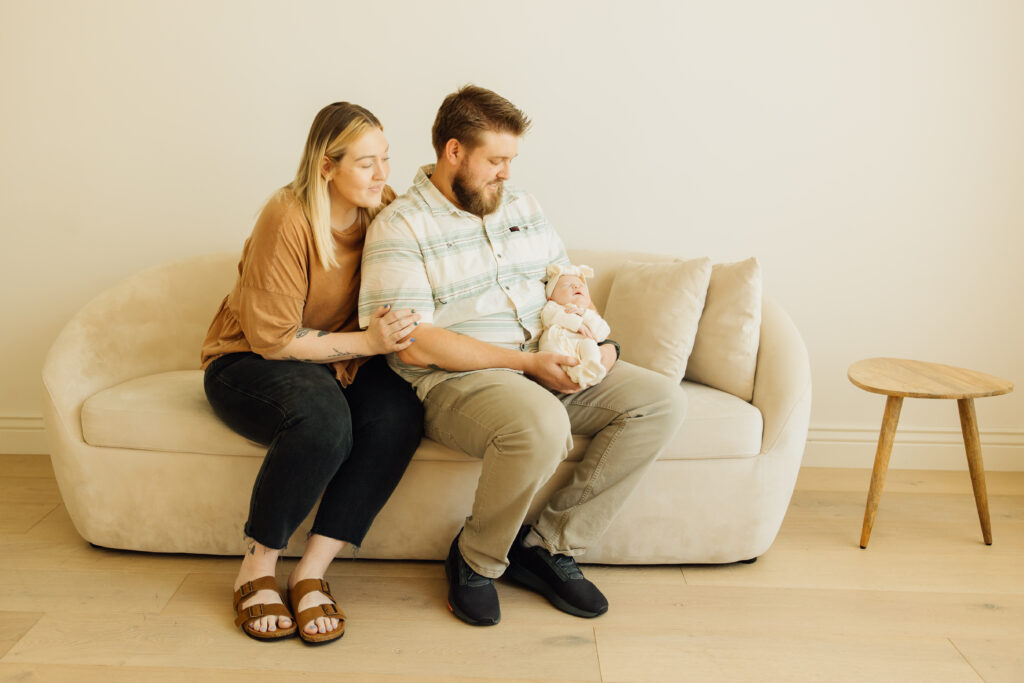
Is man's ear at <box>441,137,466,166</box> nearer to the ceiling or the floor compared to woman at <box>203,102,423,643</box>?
nearer to the ceiling

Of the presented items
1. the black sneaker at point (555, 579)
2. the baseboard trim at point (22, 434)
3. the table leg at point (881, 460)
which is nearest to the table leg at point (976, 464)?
the table leg at point (881, 460)

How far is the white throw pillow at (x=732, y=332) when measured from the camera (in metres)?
2.31

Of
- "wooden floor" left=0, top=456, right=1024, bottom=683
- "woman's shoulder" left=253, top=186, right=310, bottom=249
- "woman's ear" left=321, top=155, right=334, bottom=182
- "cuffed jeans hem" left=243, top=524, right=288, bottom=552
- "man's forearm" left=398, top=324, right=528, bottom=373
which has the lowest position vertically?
"wooden floor" left=0, top=456, right=1024, bottom=683

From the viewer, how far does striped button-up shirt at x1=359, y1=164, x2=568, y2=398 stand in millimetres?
1990

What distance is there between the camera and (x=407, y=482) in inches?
→ 81.0

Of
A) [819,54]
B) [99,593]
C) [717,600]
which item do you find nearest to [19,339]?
[99,593]

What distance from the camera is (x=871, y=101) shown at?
9.00ft

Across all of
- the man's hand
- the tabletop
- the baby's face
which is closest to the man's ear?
the baby's face

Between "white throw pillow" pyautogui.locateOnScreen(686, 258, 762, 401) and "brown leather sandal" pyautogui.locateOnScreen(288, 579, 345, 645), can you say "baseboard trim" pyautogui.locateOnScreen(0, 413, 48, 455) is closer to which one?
"brown leather sandal" pyautogui.locateOnScreen(288, 579, 345, 645)

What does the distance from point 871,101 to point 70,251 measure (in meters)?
2.87

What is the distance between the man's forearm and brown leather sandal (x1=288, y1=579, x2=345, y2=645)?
0.58 meters

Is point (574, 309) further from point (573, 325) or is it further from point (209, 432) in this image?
point (209, 432)

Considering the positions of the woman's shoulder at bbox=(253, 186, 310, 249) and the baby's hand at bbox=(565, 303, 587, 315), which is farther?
the baby's hand at bbox=(565, 303, 587, 315)

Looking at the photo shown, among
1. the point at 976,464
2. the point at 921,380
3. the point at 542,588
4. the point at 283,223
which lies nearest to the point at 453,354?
the point at 283,223
